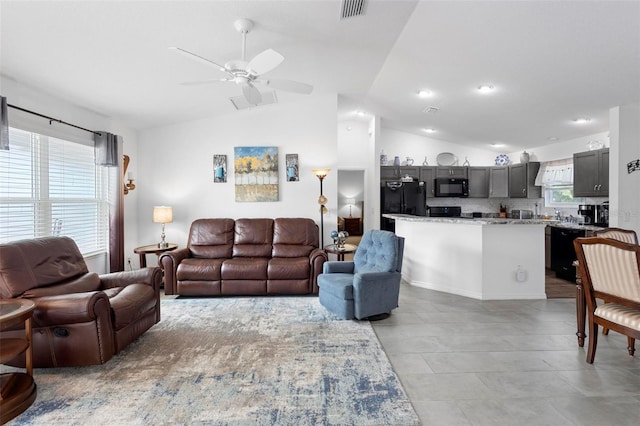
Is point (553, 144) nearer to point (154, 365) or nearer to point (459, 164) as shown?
point (459, 164)

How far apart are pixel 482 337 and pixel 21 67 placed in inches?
193

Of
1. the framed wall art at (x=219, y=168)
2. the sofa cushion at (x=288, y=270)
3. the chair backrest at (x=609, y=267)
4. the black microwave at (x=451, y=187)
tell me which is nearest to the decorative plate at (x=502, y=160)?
the black microwave at (x=451, y=187)

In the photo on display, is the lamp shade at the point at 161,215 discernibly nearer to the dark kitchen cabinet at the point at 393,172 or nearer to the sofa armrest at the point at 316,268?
the sofa armrest at the point at 316,268

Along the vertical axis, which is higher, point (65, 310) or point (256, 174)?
point (256, 174)

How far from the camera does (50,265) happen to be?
2.71 meters

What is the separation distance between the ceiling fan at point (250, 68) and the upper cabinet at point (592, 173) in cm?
457

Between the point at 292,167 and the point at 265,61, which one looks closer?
the point at 265,61

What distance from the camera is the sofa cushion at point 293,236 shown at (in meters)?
4.55

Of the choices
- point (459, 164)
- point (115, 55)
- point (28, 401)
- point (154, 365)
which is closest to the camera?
point (28, 401)

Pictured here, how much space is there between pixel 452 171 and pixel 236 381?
20.2 ft

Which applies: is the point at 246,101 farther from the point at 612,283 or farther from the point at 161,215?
the point at 612,283

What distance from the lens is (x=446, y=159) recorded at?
7.20 m

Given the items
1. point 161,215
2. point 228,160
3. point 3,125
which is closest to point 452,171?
point 228,160

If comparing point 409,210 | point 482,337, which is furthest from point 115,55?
point 409,210
